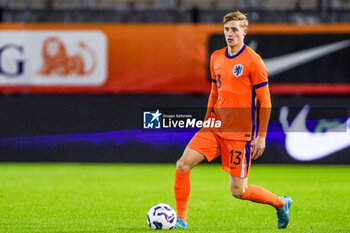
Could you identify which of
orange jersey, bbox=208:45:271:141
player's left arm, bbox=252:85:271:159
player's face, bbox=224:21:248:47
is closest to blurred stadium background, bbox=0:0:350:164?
orange jersey, bbox=208:45:271:141

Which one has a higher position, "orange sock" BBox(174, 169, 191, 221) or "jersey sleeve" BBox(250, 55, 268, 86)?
"jersey sleeve" BBox(250, 55, 268, 86)

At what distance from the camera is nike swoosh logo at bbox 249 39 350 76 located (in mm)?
12805

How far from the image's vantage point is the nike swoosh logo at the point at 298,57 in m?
12.8

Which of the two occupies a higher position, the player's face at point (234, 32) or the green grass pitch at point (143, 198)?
Result: the player's face at point (234, 32)

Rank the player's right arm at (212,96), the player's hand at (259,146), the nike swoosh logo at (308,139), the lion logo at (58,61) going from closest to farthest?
the player's hand at (259,146) → the player's right arm at (212,96) → the lion logo at (58,61) → the nike swoosh logo at (308,139)

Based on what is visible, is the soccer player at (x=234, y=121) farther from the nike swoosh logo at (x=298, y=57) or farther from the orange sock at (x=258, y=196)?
the nike swoosh logo at (x=298, y=57)

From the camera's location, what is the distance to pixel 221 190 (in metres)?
9.88

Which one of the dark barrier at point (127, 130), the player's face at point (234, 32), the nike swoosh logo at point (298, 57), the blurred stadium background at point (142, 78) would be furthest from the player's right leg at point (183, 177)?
the nike swoosh logo at point (298, 57)

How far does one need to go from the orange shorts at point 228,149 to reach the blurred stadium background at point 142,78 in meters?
6.33

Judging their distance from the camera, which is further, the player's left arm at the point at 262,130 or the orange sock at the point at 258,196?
the orange sock at the point at 258,196

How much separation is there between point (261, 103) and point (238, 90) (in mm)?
284

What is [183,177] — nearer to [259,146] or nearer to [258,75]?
[259,146]

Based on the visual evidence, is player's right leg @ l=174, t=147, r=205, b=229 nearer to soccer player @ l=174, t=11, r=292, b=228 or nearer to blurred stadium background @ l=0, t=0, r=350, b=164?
soccer player @ l=174, t=11, r=292, b=228

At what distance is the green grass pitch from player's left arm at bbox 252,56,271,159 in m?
0.87
